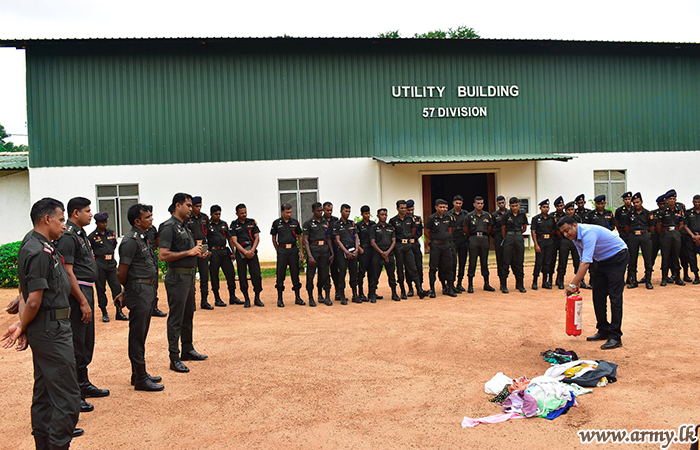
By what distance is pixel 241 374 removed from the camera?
629 centimetres

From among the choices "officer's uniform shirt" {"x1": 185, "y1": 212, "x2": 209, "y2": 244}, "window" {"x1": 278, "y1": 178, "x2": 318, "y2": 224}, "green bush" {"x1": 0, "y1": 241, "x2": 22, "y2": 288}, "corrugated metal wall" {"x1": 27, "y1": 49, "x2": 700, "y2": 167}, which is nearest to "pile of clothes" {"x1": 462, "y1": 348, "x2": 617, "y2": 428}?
"officer's uniform shirt" {"x1": 185, "y1": 212, "x2": 209, "y2": 244}

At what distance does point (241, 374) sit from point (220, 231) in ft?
16.1

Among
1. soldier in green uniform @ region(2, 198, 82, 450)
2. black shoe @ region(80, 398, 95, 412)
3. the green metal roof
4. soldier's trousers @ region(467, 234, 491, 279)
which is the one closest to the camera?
soldier in green uniform @ region(2, 198, 82, 450)

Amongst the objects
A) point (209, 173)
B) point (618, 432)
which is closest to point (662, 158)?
point (209, 173)

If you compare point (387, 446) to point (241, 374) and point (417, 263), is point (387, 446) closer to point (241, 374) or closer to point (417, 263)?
point (241, 374)

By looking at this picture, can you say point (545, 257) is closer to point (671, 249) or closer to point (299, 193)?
point (671, 249)

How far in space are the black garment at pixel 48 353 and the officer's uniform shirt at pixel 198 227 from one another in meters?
6.29

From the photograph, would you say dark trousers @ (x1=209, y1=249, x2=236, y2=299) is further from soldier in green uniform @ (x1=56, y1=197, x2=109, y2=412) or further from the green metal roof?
the green metal roof

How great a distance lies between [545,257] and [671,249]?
245 centimetres

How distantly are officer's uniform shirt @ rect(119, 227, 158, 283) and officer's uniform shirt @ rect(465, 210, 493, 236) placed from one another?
7.19 meters

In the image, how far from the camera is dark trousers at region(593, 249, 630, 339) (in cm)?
697

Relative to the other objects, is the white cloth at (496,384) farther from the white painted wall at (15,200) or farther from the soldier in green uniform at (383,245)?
the white painted wall at (15,200)

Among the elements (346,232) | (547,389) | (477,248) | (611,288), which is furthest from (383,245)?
(547,389)

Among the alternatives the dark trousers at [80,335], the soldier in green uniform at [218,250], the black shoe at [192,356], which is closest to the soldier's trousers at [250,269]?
the soldier in green uniform at [218,250]
